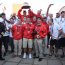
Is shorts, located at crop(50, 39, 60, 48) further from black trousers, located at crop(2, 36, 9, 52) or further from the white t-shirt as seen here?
black trousers, located at crop(2, 36, 9, 52)

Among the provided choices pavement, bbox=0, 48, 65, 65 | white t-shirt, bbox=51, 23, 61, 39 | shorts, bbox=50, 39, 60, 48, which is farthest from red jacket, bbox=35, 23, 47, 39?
pavement, bbox=0, 48, 65, 65

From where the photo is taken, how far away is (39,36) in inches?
556

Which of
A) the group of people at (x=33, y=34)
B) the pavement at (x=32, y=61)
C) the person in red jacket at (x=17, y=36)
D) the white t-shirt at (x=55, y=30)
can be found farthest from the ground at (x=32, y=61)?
the white t-shirt at (x=55, y=30)

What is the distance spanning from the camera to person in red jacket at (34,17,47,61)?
46.1 feet

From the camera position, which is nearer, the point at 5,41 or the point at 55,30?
the point at 55,30

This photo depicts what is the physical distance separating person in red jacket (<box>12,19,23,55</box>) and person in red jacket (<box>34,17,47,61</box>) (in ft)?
2.52

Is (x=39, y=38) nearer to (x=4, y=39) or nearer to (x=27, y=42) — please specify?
(x=27, y=42)

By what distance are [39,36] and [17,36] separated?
1068 millimetres

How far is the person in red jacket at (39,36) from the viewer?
46.1 ft

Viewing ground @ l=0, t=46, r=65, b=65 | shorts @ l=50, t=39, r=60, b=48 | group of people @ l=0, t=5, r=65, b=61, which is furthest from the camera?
shorts @ l=50, t=39, r=60, b=48

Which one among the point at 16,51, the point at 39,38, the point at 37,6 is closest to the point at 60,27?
the point at 39,38

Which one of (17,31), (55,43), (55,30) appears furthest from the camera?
(55,43)

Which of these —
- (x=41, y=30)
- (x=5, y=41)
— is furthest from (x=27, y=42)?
(x=5, y=41)

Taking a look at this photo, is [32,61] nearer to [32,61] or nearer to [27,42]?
[32,61]
